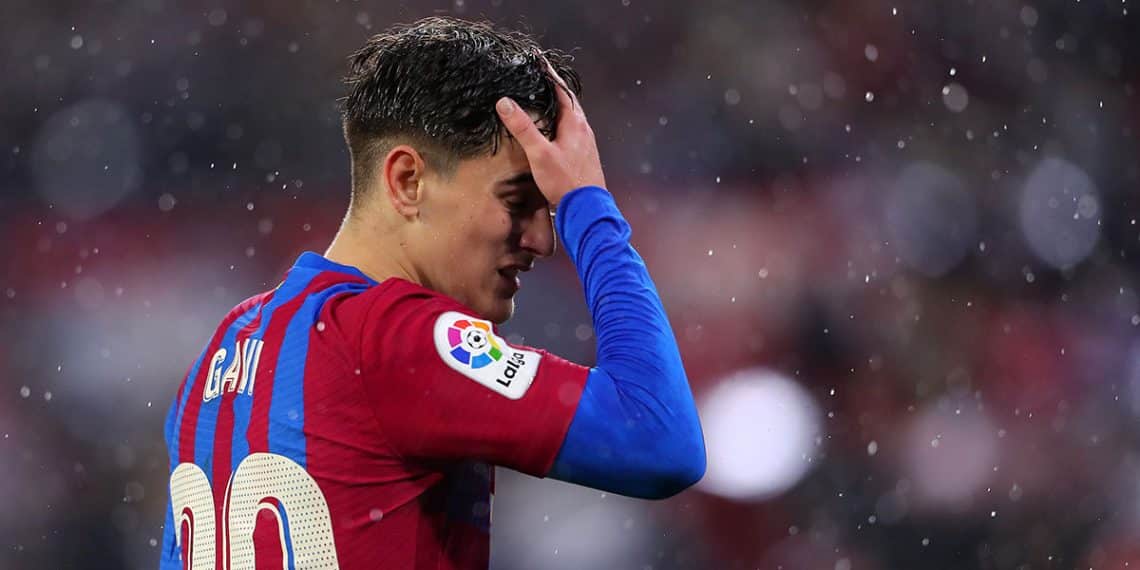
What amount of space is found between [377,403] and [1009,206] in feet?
26.0

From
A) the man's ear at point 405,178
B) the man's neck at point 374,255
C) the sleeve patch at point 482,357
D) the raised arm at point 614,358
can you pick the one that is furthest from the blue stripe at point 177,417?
the raised arm at point 614,358

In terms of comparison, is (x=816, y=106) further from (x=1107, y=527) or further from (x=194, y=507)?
(x=194, y=507)

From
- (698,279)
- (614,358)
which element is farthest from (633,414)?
(698,279)

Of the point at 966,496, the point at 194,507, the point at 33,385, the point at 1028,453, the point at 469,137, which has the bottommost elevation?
the point at 194,507

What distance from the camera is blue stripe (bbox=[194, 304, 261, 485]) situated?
1.81 m

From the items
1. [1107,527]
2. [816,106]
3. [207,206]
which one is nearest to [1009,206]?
[816,106]

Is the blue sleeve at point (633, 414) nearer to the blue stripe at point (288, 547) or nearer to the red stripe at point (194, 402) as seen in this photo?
the blue stripe at point (288, 547)

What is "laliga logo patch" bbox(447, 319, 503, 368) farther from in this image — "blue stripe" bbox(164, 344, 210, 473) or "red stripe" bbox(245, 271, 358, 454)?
"blue stripe" bbox(164, 344, 210, 473)

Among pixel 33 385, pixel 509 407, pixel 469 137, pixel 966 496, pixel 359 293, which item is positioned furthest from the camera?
pixel 966 496

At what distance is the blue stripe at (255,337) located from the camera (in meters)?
1.74

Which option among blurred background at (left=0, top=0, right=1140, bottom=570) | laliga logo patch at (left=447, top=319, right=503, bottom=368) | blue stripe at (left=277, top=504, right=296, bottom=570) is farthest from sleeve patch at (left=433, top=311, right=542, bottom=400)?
blurred background at (left=0, top=0, right=1140, bottom=570)

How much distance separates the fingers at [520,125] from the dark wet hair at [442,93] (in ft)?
0.14

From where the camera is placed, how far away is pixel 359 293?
1.75 meters

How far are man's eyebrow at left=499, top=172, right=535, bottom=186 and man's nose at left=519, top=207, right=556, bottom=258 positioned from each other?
0.18 feet
